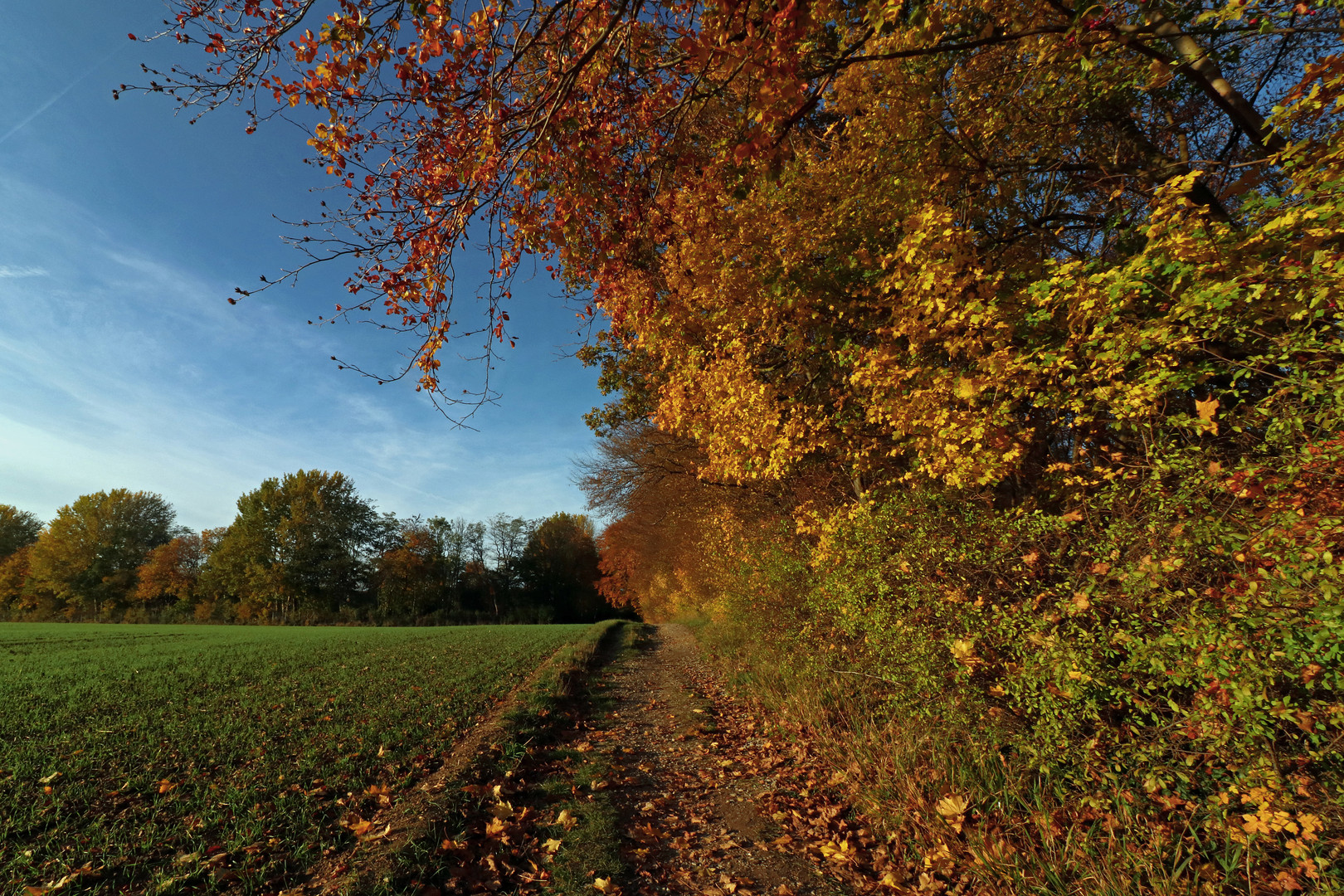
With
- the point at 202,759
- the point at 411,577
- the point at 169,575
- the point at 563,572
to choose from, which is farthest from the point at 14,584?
the point at 202,759

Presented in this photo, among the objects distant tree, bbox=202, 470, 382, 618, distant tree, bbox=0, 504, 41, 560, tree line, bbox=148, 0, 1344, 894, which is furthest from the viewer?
distant tree, bbox=0, 504, 41, 560

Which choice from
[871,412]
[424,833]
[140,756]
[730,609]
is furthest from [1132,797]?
[730,609]

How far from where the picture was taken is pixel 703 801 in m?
4.89

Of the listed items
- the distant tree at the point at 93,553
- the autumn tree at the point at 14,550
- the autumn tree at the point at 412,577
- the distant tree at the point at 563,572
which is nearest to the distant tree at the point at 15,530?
the autumn tree at the point at 14,550

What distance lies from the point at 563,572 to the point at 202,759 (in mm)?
54419

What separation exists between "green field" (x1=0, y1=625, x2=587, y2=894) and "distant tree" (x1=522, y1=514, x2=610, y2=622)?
4608 centimetres

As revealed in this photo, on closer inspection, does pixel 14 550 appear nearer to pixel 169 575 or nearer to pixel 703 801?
pixel 169 575

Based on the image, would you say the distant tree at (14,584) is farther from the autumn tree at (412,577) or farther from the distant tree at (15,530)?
the autumn tree at (412,577)

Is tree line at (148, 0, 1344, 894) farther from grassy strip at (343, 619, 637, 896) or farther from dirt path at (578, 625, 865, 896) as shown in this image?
grassy strip at (343, 619, 637, 896)

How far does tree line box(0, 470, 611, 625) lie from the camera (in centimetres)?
4281

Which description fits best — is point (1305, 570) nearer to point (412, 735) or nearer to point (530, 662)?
point (412, 735)

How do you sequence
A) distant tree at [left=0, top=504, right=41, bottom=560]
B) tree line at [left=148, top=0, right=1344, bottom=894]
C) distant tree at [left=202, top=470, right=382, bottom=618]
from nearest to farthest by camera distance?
tree line at [left=148, top=0, right=1344, bottom=894] → distant tree at [left=202, top=470, right=382, bottom=618] → distant tree at [left=0, top=504, right=41, bottom=560]

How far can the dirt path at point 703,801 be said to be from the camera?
361cm

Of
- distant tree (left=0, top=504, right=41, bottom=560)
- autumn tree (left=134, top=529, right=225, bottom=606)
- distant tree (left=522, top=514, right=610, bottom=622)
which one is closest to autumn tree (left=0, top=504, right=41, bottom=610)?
distant tree (left=0, top=504, right=41, bottom=560)
